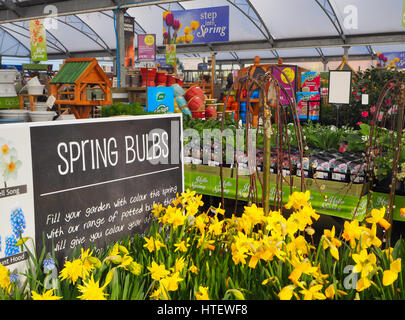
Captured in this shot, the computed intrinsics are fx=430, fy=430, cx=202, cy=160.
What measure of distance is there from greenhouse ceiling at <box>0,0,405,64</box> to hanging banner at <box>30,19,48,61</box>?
2.75 feet

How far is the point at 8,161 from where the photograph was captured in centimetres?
128

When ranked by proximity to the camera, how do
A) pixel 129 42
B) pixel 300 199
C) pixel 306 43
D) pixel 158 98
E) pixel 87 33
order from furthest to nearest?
pixel 87 33
pixel 306 43
pixel 129 42
pixel 158 98
pixel 300 199

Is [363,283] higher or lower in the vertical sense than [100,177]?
lower

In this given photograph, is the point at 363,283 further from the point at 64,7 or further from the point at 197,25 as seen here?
the point at 64,7

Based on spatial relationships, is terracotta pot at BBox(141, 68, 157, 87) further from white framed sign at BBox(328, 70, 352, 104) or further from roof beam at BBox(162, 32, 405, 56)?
roof beam at BBox(162, 32, 405, 56)

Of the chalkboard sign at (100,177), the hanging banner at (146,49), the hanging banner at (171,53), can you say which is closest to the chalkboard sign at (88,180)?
the chalkboard sign at (100,177)

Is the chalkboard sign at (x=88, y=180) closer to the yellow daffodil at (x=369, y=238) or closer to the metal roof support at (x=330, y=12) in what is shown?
the yellow daffodil at (x=369, y=238)

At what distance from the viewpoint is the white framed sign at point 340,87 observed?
3875mm

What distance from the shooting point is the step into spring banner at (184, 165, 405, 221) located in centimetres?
279

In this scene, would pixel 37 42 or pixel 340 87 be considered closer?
pixel 340 87

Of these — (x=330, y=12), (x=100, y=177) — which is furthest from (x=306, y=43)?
(x=100, y=177)

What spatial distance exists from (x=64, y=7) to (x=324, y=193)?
34.0 feet
